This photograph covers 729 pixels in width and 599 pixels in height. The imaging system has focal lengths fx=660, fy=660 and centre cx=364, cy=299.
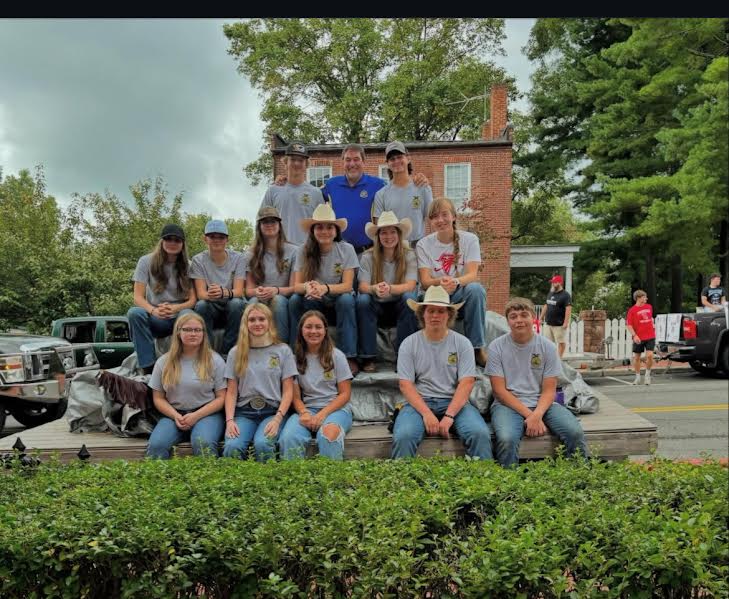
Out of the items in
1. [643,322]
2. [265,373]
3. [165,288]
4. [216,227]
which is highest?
[216,227]

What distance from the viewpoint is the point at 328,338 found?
484 centimetres

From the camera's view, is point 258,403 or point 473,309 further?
point 473,309

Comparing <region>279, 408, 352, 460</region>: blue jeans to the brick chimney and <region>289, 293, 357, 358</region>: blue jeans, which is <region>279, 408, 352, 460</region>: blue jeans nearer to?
<region>289, 293, 357, 358</region>: blue jeans

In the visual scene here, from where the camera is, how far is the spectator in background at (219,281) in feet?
18.4

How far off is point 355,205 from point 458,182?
16.1 meters

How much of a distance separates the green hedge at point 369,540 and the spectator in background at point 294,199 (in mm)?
3530

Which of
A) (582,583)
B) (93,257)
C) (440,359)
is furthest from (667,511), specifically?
(93,257)

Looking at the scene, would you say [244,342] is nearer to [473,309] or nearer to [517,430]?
[473,309]

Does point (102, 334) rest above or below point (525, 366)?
below

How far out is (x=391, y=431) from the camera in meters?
4.76

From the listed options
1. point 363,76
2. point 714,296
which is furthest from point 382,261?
point 363,76

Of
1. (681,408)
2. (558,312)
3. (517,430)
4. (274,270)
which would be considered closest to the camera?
(517,430)

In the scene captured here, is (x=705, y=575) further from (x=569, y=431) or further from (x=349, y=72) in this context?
(x=349, y=72)
